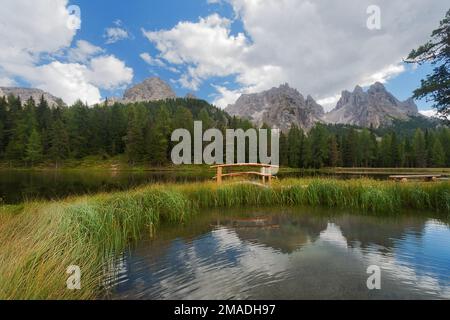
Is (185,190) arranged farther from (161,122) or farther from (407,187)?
(161,122)

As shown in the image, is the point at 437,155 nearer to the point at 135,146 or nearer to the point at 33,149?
the point at 135,146

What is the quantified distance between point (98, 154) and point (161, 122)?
2234 centimetres

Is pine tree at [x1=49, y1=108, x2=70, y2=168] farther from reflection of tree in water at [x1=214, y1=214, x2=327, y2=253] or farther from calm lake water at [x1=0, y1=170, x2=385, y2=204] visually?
reflection of tree in water at [x1=214, y1=214, x2=327, y2=253]

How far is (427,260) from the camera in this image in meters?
6.12

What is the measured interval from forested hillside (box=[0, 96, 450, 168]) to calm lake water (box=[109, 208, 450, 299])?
2519 inches

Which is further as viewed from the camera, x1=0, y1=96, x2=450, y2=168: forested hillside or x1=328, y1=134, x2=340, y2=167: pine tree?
x1=328, y1=134, x2=340, y2=167: pine tree

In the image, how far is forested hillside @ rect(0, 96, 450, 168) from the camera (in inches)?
2731

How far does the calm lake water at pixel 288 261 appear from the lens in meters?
4.58

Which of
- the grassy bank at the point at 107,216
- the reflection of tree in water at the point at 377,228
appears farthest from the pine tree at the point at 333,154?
the reflection of tree in water at the point at 377,228

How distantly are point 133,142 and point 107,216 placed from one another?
219 feet

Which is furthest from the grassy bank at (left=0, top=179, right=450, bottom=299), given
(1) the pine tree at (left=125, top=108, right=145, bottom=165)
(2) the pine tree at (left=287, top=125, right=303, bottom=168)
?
(2) the pine tree at (left=287, top=125, right=303, bottom=168)

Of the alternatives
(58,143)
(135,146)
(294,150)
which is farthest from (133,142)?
(294,150)

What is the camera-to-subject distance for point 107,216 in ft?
25.8
